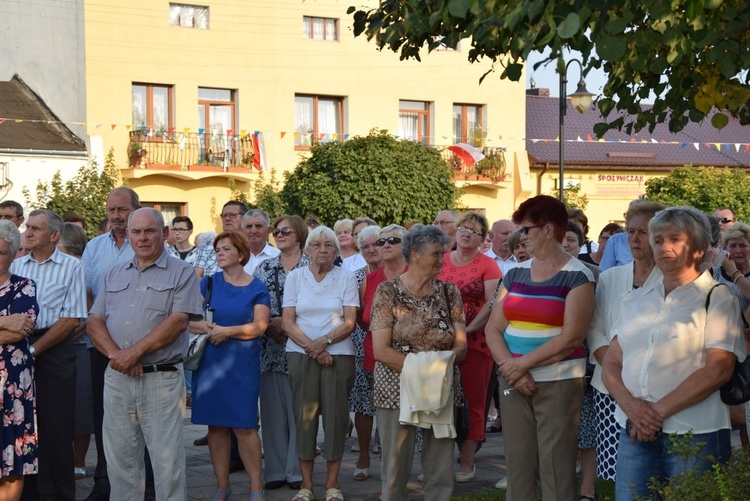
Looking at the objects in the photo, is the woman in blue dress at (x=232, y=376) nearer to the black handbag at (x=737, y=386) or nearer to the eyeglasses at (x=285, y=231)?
the eyeglasses at (x=285, y=231)

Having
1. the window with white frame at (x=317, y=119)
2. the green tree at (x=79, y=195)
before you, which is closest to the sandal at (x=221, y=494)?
the green tree at (x=79, y=195)

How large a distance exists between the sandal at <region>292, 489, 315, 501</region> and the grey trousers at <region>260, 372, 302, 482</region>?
54cm

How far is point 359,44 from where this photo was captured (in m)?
30.9

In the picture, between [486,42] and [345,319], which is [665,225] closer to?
[486,42]

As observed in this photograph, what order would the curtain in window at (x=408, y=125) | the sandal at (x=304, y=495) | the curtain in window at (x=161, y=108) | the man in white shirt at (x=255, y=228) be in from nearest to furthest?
the sandal at (x=304, y=495), the man in white shirt at (x=255, y=228), the curtain in window at (x=161, y=108), the curtain in window at (x=408, y=125)

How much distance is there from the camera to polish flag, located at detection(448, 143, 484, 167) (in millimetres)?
31875

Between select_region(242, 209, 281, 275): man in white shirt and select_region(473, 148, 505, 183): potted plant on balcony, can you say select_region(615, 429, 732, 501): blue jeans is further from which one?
select_region(473, 148, 505, 183): potted plant on balcony

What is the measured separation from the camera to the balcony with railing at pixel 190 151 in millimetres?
28047

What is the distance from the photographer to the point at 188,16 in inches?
1147

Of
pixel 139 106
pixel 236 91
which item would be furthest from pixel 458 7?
pixel 236 91

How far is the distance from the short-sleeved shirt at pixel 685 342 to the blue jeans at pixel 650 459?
80mm

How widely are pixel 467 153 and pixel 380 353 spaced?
85.0ft

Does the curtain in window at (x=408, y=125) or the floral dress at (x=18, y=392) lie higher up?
the curtain in window at (x=408, y=125)

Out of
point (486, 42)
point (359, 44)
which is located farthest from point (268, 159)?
point (486, 42)
